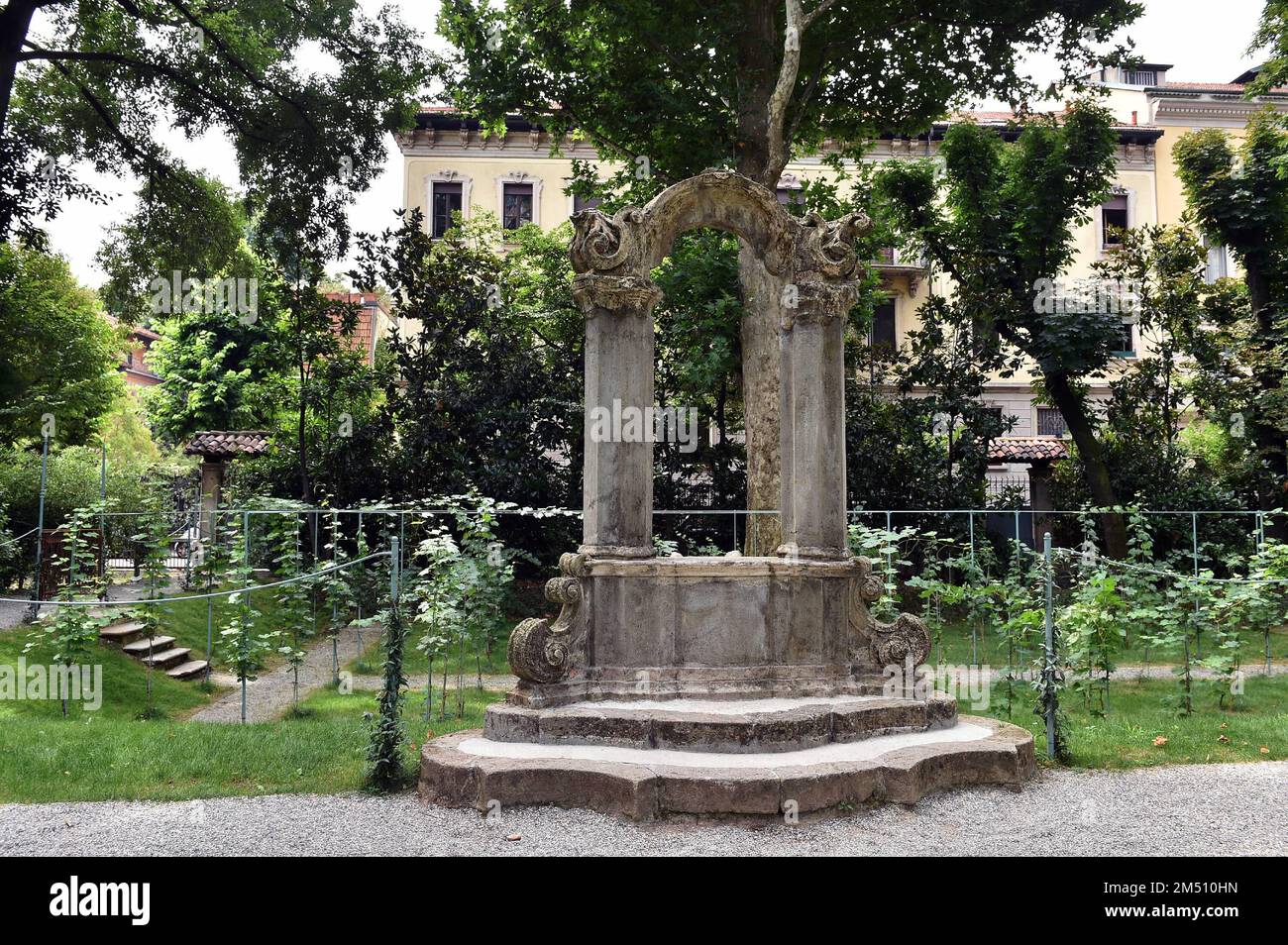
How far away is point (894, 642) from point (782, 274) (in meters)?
2.91

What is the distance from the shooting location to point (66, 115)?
546 inches

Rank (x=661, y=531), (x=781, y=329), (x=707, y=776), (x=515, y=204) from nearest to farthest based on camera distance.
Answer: (x=707, y=776), (x=781, y=329), (x=661, y=531), (x=515, y=204)

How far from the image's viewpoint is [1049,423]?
3109 centimetres

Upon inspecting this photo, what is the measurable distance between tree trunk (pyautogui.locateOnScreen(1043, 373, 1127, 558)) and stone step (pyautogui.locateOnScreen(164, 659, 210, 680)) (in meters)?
14.6

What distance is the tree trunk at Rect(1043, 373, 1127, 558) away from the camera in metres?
17.9

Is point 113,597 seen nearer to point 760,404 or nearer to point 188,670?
point 188,670

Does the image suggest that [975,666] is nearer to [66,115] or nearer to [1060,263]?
[1060,263]

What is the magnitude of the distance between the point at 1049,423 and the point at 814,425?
26.4 m

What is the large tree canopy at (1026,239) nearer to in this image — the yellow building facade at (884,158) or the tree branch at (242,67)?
the tree branch at (242,67)

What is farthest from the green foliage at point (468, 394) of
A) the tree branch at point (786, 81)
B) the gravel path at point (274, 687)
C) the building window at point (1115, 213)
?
the building window at point (1115, 213)

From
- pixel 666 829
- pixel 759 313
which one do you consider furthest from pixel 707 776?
pixel 759 313

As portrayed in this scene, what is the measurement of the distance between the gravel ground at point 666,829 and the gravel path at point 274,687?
3.41m

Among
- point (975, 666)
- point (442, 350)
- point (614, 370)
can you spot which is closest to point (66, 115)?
point (442, 350)

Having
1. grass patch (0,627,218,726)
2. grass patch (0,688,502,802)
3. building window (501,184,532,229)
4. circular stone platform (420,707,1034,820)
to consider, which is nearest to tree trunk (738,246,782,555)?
grass patch (0,688,502,802)
